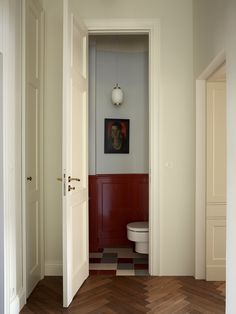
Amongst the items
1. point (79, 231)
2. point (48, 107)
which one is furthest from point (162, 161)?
point (48, 107)

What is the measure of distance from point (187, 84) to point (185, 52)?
1.11 ft

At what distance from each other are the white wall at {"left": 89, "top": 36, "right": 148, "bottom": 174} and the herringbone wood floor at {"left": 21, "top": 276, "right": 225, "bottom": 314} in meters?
1.67

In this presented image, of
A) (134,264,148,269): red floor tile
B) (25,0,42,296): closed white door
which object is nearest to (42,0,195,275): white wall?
(25,0,42,296): closed white door

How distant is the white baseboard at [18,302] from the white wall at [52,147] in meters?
0.67

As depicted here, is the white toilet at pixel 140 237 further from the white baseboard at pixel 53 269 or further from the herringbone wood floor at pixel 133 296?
the white baseboard at pixel 53 269

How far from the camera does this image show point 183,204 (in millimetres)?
3213

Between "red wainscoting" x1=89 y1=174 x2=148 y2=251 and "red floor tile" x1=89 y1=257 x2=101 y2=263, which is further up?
"red wainscoting" x1=89 y1=174 x2=148 y2=251

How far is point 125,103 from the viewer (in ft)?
14.3

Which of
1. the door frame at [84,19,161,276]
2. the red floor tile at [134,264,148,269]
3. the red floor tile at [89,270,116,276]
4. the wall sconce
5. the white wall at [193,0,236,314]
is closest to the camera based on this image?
the white wall at [193,0,236,314]

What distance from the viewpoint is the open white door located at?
2.52 meters

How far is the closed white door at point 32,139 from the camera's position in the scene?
8.93 ft

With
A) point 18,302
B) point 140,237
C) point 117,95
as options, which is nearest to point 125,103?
point 117,95

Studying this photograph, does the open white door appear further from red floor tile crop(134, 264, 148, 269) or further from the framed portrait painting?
the framed portrait painting

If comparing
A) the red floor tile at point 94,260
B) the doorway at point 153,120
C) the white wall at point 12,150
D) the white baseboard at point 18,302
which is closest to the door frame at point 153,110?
the doorway at point 153,120
